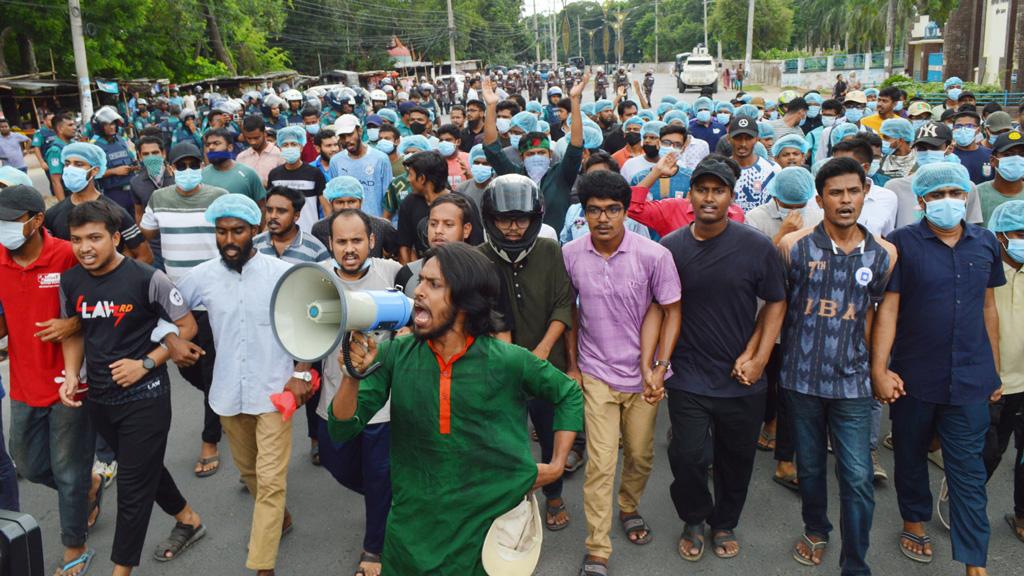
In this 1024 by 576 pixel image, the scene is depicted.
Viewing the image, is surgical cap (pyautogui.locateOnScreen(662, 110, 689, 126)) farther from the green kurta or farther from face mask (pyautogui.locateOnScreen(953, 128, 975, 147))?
the green kurta

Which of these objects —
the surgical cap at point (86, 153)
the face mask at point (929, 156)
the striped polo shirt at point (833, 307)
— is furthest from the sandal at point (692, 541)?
the surgical cap at point (86, 153)

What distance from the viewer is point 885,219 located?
5488mm

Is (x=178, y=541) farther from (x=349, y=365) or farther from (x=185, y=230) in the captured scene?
(x=349, y=365)

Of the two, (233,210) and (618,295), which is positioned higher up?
(233,210)

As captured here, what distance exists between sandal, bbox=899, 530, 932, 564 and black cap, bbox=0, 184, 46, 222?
4.72 m

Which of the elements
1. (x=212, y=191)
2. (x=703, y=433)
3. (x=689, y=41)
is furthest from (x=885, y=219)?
(x=689, y=41)

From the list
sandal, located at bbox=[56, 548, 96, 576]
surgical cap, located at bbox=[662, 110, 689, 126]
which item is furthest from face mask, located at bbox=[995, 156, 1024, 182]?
sandal, located at bbox=[56, 548, 96, 576]

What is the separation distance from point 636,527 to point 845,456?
3.91 ft

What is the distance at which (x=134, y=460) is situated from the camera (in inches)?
154

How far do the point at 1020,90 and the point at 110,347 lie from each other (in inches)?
1037

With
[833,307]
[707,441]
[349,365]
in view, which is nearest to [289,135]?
[707,441]

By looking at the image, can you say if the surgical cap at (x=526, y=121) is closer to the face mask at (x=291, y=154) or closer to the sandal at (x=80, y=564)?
the face mask at (x=291, y=154)

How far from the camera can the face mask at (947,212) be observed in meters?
3.77

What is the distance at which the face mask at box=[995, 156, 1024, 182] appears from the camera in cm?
536
